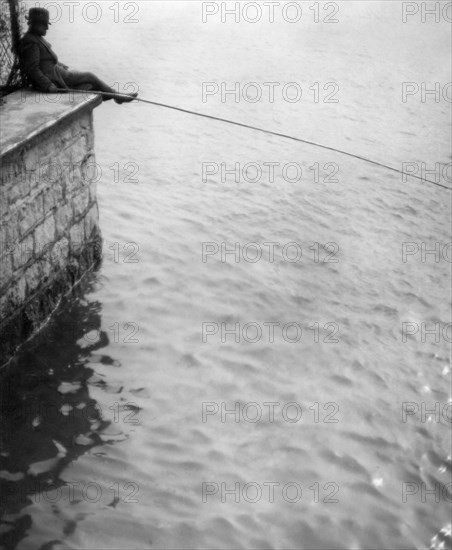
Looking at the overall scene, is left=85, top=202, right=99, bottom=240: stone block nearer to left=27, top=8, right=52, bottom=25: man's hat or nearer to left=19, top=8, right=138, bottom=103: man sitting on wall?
left=19, top=8, right=138, bottom=103: man sitting on wall

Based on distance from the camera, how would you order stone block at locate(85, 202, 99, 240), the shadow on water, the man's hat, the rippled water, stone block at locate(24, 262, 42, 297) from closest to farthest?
1. the shadow on water
2. the rippled water
3. stone block at locate(24, 262, 42, 297)
4. the man's hat
5. stone block at locate(85, 202, 99, 240)

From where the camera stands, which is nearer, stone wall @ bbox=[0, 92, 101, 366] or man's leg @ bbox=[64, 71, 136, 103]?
stone wall @ bbox=[0, 92, 101, 366]

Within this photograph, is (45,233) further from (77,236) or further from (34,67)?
(34,67)

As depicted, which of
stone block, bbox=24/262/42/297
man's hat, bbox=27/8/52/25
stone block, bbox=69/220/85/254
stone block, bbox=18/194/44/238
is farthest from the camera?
stone block, bbox=69/220/85/254

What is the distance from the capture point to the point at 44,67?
231 inches

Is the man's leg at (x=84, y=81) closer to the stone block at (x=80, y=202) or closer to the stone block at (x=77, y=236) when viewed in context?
the stone block at (x=80, y=202)

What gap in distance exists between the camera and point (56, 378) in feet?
18.0

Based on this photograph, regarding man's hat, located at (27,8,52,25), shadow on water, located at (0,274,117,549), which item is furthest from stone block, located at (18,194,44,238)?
man's hat, located at (27,8,52,25)

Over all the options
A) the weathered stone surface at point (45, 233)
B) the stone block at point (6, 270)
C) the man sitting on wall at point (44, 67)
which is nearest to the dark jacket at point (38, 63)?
the man sitting on wall at point (44, 67)

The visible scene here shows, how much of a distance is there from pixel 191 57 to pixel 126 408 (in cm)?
1322

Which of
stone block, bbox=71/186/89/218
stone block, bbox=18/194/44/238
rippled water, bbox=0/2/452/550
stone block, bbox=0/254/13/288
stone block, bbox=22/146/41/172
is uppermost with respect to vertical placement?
stone block, bbox=22/146/41/172

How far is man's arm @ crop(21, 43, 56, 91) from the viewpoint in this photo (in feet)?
18.6

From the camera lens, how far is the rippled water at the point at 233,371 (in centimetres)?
467

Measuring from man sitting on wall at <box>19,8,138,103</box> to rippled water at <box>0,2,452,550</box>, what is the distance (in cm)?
178
